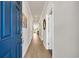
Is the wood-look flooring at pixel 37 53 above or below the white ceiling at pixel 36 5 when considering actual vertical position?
below

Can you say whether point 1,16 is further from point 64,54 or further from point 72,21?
point 64,54

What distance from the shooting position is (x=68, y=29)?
7.09 ft

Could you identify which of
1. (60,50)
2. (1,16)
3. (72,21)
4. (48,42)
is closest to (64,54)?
(60,50)

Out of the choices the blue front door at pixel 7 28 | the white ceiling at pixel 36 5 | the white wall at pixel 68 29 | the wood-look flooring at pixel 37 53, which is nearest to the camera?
the blue front door at pixel 7 28

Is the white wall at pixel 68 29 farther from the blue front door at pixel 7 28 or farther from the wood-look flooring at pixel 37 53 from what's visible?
the wood-look flooring at pixel 37 53

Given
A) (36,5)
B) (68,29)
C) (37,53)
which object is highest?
(36,5)

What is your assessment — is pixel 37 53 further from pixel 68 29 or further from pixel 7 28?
pixel 7 28

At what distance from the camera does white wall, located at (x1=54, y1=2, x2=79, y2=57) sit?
202 cm

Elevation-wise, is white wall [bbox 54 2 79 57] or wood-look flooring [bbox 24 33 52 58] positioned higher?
white wall [bbox 54 2 79 57]

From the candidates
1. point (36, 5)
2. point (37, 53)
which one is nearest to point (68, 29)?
point (37, 53)

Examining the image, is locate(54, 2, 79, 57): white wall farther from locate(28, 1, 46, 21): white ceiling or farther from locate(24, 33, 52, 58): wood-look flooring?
locate(28, 1, 46, 21): white ceiling

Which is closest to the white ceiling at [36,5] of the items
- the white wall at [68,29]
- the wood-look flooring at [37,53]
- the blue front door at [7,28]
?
the wood-look flooring at [37,53]

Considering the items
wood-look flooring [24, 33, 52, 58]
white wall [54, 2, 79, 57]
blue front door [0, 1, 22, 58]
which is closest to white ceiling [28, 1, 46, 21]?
wood-look flooring [24, 33, 52, 58]

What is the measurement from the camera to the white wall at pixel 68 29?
2020 millimetres
